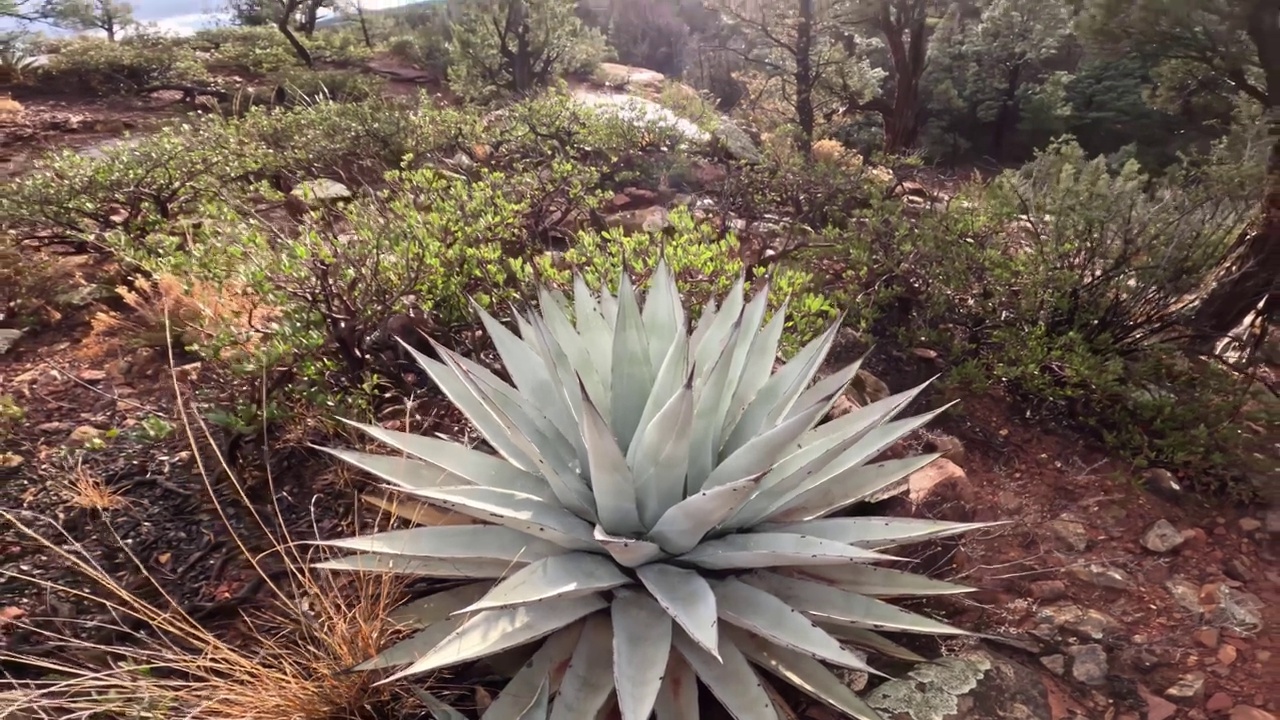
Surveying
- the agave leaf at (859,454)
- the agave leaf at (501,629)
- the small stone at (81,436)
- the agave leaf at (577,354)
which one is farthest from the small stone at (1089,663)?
the small stone at (81,436)

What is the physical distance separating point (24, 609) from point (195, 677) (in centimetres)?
60

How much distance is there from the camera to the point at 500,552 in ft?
4.92

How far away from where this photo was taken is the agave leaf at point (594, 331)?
1.85m

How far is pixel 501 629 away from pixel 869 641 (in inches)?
32.4

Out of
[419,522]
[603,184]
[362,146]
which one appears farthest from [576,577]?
[362,146]

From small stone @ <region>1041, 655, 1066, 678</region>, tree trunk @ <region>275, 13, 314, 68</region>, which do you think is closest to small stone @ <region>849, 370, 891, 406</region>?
small stone @ <region>1041, 655, 1066, 678</region>

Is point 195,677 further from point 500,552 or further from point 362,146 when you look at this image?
point 362,146

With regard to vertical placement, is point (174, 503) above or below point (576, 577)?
below

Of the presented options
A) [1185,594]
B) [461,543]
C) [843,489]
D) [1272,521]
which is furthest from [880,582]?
[1272,521]

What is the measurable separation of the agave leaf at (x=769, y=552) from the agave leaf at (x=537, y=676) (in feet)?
0.99

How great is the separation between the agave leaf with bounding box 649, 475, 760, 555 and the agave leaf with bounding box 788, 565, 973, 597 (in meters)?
0.34

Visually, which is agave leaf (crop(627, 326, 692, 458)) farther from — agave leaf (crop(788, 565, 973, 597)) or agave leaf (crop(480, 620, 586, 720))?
agave leaf (crop(788, 565, 973, 597))

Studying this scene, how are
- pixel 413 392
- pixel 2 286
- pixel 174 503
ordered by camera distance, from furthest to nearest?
pixel 2 286 < pixel 413 392 < pixel 174 503

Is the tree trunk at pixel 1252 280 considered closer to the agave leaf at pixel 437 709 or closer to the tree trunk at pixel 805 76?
the agave leaf at pixel 437 709
